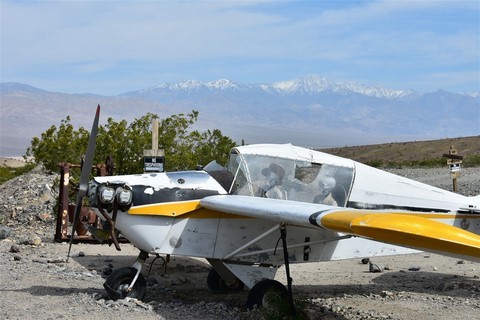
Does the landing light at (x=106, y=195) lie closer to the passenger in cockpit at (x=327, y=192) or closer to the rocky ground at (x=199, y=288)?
the rocky ground at (x=199, y=288)

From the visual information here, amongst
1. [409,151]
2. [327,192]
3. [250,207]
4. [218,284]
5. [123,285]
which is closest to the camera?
[250,207]

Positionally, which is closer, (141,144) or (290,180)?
(290,180)

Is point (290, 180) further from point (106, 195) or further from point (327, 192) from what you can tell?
point (106, 195)

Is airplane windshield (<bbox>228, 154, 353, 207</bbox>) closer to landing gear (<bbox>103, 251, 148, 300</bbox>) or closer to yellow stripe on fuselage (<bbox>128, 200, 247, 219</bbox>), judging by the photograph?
yellow stripe on fuselage (<bbox>128, 200, 247, 219</bbox>)

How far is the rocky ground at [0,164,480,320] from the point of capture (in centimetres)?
876

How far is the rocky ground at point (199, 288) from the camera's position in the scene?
28.7ft

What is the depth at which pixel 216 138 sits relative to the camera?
20750 millimetres

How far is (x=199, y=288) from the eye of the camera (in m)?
11.0

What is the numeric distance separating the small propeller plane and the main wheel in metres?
0.01

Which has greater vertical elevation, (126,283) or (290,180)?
(290,180)

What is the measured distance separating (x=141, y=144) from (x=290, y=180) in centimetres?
906

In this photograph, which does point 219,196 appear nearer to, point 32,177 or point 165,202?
point 165,202

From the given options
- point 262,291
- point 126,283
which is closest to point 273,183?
point 262,291

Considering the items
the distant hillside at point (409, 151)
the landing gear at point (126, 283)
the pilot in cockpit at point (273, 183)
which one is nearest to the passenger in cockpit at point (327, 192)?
the pilot in cockpit at point (273, 183)
